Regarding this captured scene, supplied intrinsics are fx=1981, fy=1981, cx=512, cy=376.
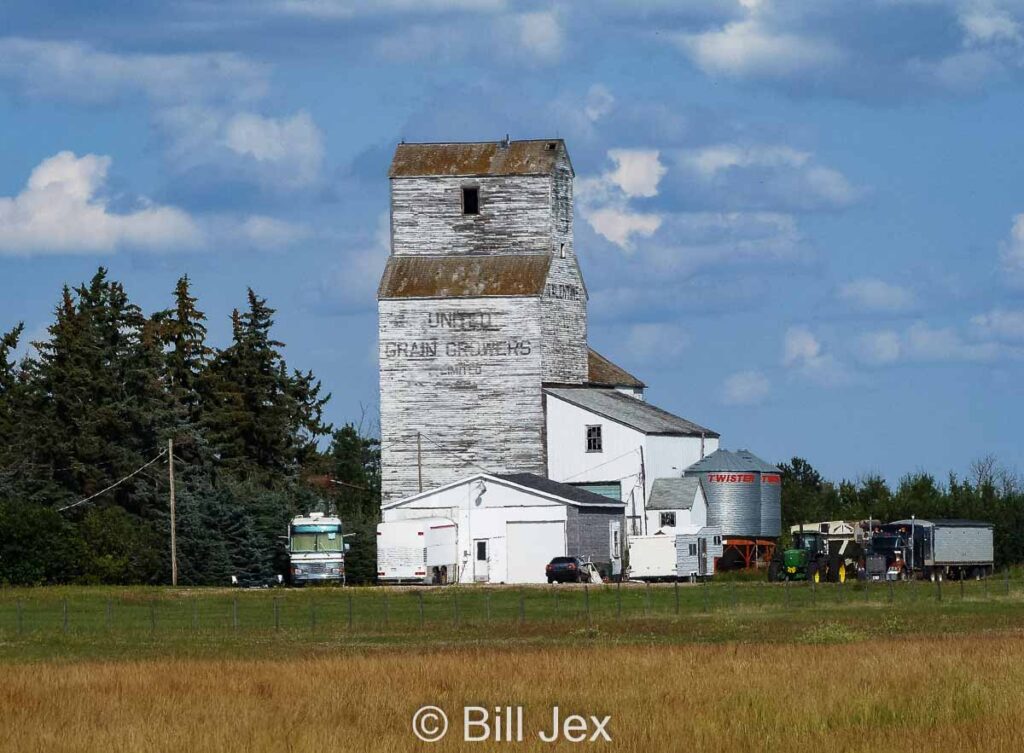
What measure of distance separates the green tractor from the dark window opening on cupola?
2206cm

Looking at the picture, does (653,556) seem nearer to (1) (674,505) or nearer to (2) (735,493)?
(1) (674,505)

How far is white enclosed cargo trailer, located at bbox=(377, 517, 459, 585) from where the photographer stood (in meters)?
74.1

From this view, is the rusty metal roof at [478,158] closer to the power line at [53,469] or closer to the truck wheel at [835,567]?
the power line at [53,469]

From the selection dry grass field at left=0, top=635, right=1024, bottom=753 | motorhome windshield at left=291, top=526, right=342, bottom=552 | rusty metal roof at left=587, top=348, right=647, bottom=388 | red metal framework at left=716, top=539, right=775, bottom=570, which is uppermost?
rusty metal roof at left=587, top=348, right=647, bottom=388

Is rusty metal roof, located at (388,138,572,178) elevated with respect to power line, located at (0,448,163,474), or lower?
elevated

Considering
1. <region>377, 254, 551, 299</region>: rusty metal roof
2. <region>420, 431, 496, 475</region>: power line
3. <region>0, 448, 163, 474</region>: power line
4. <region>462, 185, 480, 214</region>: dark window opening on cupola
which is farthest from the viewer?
<region>462, 185, 480, 214</region>: dark window opening on cupola

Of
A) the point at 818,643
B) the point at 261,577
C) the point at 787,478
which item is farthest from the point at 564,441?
the point at 818,643

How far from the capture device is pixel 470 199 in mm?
85125

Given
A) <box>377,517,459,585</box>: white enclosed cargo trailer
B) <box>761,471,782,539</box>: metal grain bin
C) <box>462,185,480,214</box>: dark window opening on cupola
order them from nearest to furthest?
<box>377,517,459,585</box>: white enclosed cargo trailer
<box>761,471,782,539</box>: metal grain bin
<box>462,185,480,214</box>: dark window opening on cupola

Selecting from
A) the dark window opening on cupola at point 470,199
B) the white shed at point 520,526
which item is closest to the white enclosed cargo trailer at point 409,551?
the white shed at point 520,526

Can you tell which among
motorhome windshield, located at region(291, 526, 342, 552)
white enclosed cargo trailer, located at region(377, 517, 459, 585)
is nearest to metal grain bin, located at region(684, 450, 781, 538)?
white enclosed cargo trailer, located at region(377, 517, 459, 585)

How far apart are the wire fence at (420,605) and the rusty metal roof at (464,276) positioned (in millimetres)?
15659

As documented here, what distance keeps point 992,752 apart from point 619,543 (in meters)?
57.1

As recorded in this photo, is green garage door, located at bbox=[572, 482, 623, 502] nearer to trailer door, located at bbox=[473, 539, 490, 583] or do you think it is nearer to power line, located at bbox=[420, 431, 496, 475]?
power line, located at bbox=[420, 431, 496, 475]
